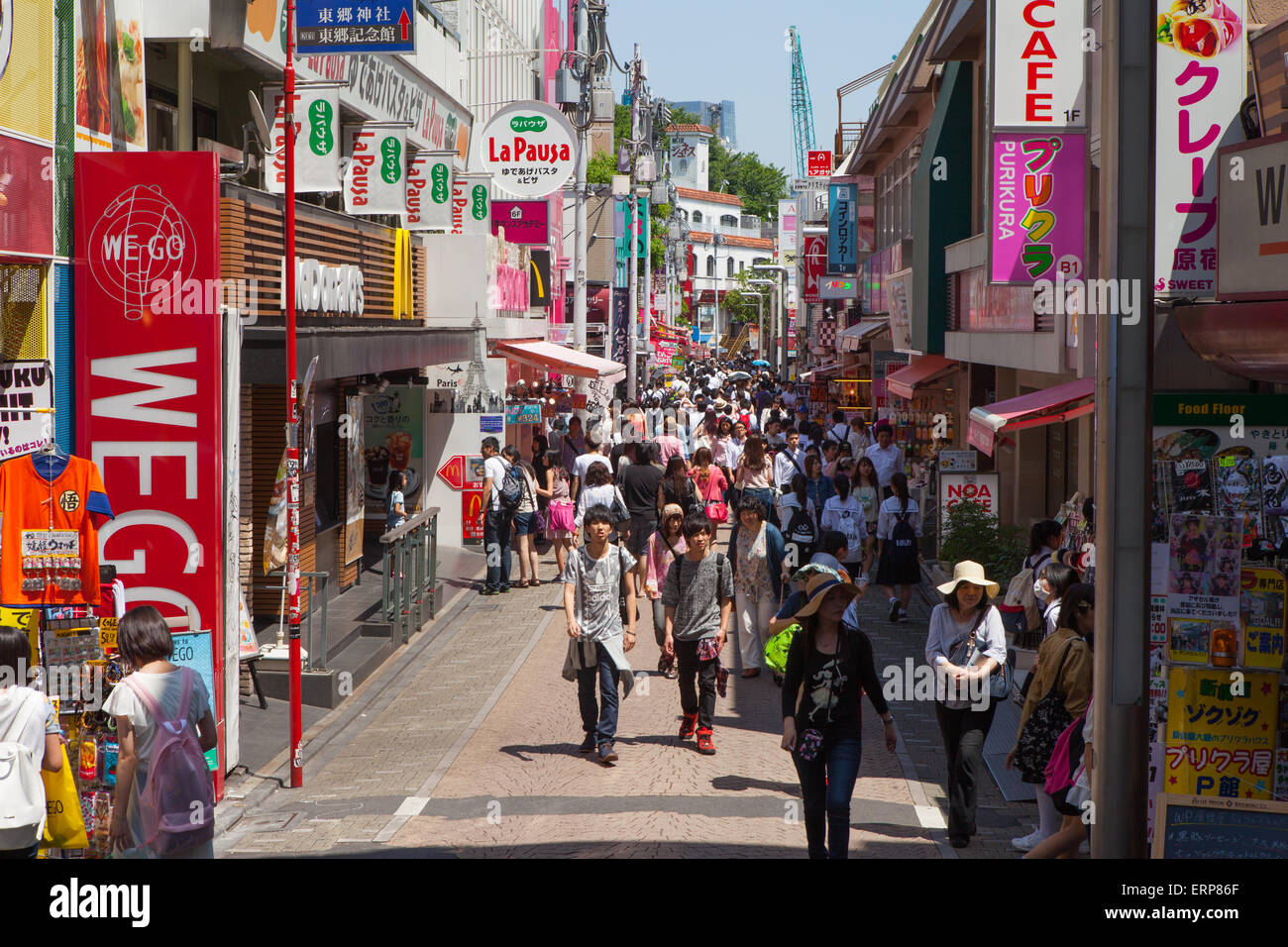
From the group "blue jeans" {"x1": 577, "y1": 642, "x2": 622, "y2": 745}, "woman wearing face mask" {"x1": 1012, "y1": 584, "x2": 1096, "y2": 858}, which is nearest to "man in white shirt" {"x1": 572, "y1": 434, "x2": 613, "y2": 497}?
"blue jeans" {"x1": 577, "y1": 642, "x2": 622, "y2": 745}

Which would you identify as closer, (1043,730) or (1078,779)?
(1078,779)

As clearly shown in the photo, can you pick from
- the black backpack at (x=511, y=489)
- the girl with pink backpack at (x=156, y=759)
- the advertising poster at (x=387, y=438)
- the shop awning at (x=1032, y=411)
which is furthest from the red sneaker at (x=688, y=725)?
the advertising poster at (x=387, y=438)

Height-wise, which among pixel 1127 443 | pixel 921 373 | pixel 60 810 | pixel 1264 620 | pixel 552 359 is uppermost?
pixel 552 359

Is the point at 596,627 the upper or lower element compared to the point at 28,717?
lower

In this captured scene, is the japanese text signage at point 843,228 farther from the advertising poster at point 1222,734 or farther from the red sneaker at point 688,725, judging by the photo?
the advertising poster at point 1222,734

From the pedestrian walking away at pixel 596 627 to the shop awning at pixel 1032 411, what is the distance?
393 centimetres

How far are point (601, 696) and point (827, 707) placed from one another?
303 centimetres

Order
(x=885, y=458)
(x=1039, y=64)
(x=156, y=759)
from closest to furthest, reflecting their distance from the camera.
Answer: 1. (x=156, y=759)
2. (x=1039, y=64)
3. (x=885, y=458)

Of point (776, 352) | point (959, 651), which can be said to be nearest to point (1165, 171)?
point (959, 651)

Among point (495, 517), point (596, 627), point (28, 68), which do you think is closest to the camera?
point (28, 68)

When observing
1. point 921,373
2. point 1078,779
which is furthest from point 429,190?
point 1078,779

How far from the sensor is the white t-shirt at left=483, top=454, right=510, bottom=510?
17031mm

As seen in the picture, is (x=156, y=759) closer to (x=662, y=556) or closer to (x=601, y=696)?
(x=601, y=696)

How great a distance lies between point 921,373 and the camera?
23844 millimetres
